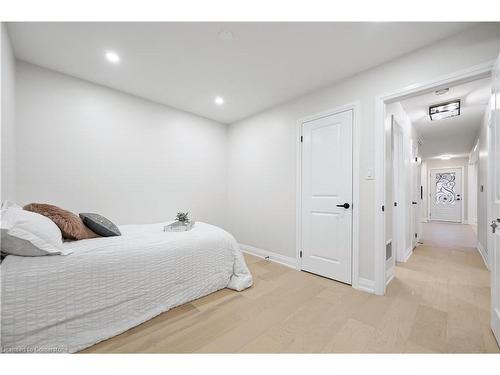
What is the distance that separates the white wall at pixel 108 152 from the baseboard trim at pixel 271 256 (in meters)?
0.88

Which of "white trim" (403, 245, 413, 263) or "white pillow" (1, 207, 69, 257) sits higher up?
"white pillow" (1, 207, 69, 257)

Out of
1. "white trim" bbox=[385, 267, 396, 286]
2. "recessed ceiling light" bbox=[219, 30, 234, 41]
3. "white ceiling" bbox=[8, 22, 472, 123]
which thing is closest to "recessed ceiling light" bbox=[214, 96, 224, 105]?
"white ceiling" bbox=[8, 22, 472, 123]

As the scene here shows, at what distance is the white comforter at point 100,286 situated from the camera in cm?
130

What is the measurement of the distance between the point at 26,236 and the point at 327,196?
279 cm

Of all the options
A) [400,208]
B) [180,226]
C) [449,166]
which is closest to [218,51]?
[180,226]

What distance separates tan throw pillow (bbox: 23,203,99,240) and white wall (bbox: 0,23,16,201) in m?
0.24

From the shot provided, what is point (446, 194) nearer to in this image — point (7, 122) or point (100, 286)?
point (100, 286)

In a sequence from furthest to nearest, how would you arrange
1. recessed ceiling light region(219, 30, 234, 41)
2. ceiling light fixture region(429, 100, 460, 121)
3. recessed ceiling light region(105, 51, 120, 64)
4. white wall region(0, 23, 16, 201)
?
ceiling light fixture region(429, 100, 460, 121)
recessed ceiling light region(105, 51, 120, 64)
recessed ceiling light region(219, 30, 234, 41)
white wall region(0, 23, 16, 201)

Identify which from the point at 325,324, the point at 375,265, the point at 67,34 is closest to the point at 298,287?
the point at 325,324

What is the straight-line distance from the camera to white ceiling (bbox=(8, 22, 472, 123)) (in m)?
1.80

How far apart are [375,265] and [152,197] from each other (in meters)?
3.05

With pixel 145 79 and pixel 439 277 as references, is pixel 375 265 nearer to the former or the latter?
pixel 439 277

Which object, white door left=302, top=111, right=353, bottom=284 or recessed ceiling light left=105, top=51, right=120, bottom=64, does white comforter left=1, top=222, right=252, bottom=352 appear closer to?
white door left=302, top=111, right=353, bottom=284

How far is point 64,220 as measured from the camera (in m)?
1.84
